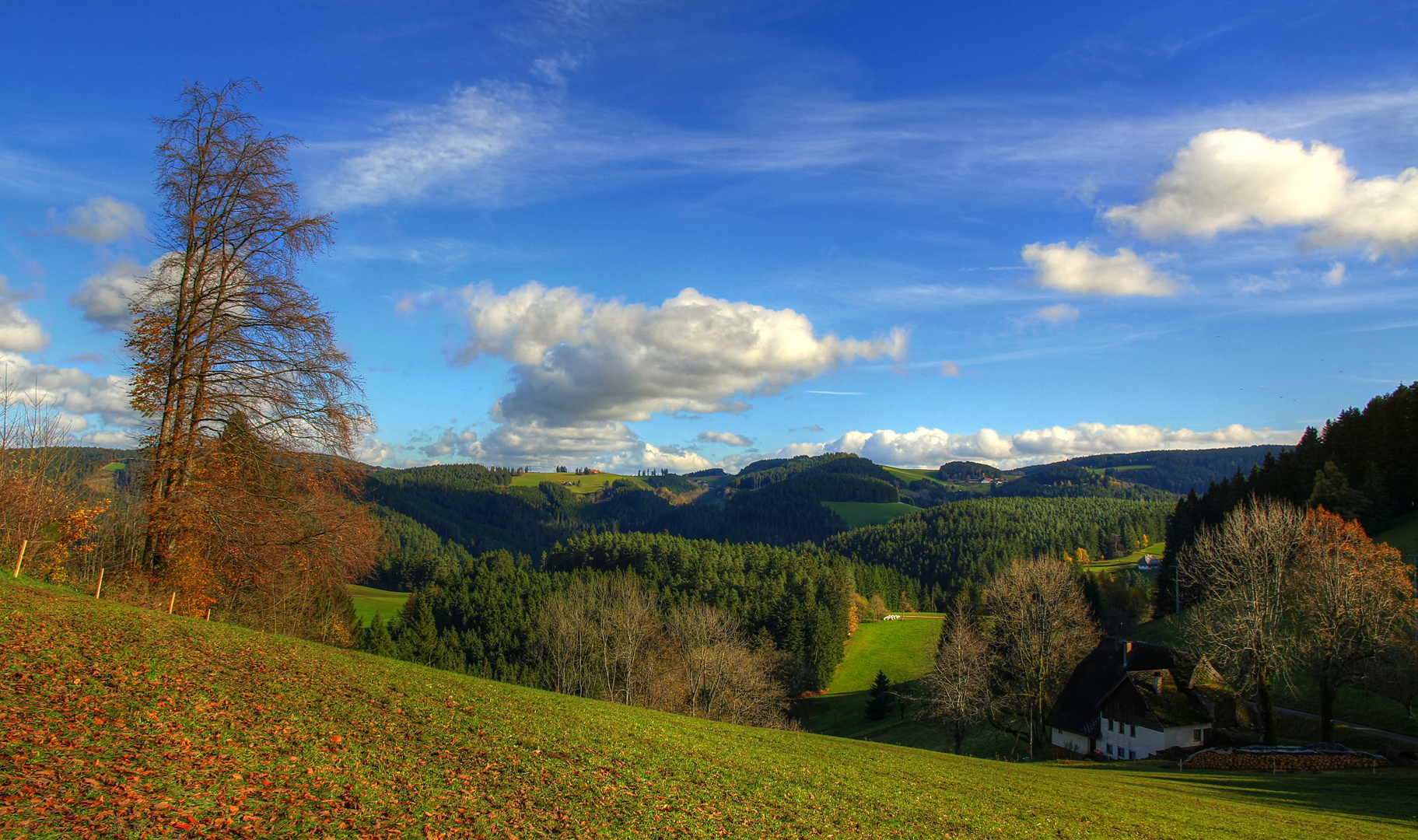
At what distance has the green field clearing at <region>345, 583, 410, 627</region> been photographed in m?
94.6

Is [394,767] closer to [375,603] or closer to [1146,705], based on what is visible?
[1146,705]

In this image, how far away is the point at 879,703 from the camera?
6319cm

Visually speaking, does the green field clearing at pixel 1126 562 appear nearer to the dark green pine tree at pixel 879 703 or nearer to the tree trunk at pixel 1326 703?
the dark green pine tree at pixel 879 703

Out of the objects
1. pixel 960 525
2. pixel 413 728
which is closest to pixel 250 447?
pixel 413 728

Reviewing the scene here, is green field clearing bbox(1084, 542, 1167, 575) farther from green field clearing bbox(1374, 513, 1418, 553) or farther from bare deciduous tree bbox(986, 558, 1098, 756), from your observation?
bare deciduous tree bbox(986, 558, 1098, 756)

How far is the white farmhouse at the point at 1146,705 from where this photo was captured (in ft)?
127

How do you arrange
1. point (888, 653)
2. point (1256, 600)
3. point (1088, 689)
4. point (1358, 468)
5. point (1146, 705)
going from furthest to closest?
1. point (888, 653)
2. point (1358, 468)
3. point (1088, 689)
4. point (1146, 705)
5. point (1256, 600)

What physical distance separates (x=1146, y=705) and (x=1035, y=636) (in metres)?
7.67

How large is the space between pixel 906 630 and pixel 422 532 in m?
152

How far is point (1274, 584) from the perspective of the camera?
32969 millimetres

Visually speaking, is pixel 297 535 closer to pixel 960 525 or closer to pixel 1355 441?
pixel 1355 441

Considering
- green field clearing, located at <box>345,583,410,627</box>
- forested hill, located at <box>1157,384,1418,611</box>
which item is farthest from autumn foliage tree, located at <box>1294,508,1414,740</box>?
green field clearing, located at <box>345,583,410,627</box>

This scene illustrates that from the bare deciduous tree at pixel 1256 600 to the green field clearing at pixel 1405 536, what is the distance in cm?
2245

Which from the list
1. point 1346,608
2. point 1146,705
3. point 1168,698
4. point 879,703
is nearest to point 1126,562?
point 879,703
